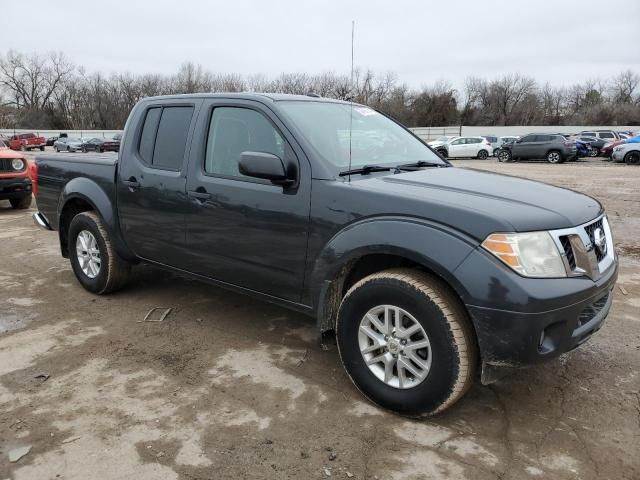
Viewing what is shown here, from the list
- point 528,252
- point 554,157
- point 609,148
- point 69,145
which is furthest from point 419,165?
point 69,145

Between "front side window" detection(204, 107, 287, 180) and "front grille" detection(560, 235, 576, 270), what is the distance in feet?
5.84

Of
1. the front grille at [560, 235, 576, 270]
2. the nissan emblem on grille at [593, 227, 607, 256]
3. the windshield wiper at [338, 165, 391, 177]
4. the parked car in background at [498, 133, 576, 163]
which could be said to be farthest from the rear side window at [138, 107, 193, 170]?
the parked car in background at [498, 133, 576, 163]

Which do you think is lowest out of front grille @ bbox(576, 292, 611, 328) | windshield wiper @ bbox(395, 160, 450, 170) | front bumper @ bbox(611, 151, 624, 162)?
front grille @ bbox(576, 292, 611, 328)

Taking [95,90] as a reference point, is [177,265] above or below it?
below

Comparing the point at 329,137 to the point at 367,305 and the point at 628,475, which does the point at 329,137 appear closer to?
the point at 367,305

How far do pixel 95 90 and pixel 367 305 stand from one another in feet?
292

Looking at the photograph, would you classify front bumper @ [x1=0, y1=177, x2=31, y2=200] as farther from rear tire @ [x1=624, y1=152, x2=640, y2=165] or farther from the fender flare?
rear tire @ [x1=624, y1=152, x2=640, y2=165]

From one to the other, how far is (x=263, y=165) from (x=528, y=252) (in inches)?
63.0

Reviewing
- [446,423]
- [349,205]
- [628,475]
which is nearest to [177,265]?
[349,205]

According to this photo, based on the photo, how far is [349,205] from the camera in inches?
122

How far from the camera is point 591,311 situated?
2947 mm

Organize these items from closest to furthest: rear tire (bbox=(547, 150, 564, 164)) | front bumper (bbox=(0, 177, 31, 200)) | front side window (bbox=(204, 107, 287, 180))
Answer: front side window (bbox=(204, 107, 287, 180)) < front bumper (bbox=(0, 177, 31, 200)) < rear tire (bbox=(547, 150, 564, 164))

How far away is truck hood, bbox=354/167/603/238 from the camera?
8.70 ft

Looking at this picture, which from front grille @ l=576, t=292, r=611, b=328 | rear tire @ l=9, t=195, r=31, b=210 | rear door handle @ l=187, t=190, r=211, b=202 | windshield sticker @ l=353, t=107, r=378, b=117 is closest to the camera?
front grille @ l=576, t=292, r=611, b=328
